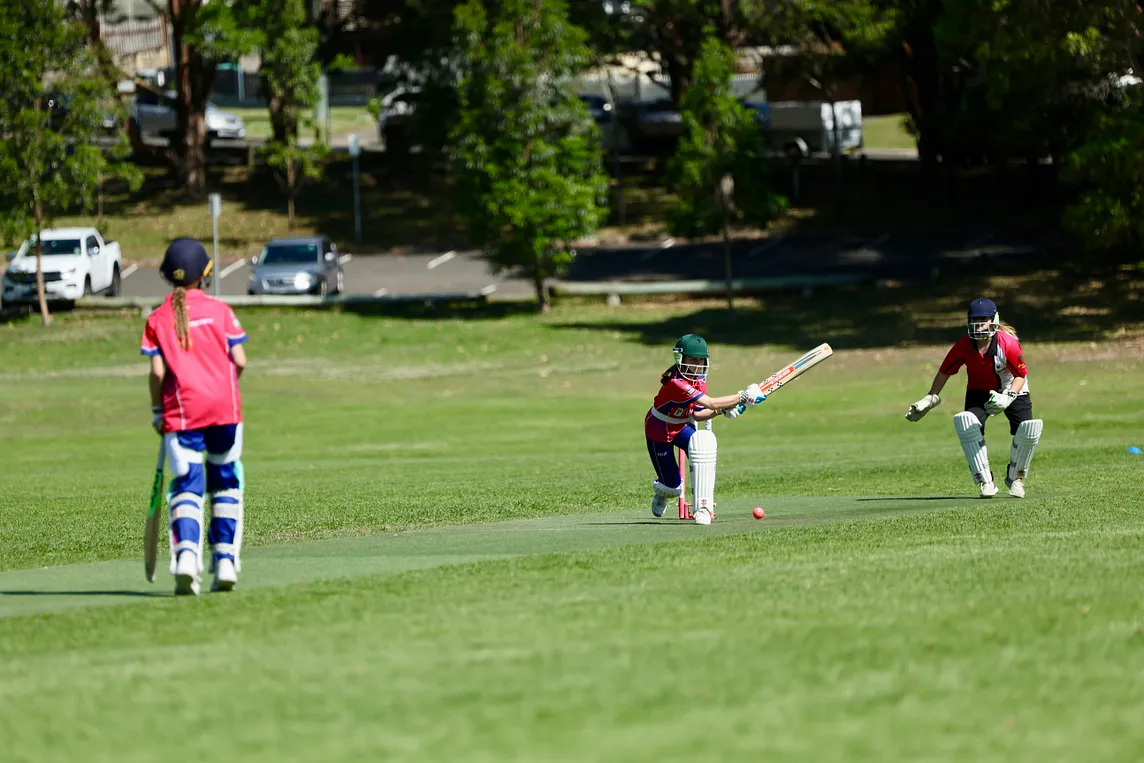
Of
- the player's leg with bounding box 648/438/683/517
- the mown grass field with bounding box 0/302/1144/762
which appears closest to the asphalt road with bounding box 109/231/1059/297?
the mown grass field with bounding box 0/302/1144/762

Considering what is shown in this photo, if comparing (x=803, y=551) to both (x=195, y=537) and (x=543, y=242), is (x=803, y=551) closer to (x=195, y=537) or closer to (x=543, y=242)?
(x=195, y=537)

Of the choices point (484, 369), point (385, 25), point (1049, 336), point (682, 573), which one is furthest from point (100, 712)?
point (385, 25)

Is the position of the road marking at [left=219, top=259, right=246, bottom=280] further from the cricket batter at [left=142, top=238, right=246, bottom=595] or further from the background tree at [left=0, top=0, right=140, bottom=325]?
the cricket batter at [left=142, top=238, right=246, bottom=595]

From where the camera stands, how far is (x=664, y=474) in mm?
12953

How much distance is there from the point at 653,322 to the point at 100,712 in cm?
3695

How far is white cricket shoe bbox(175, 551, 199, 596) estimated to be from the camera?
885 centimetres

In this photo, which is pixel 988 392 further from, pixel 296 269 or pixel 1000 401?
pixel 296 269

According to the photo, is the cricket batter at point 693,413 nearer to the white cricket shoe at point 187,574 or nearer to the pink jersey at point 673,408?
the pink jersey at point 673,408

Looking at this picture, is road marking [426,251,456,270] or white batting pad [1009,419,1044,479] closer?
white batting pad [1009,419,1044,479]

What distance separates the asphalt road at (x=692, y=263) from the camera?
49.3m

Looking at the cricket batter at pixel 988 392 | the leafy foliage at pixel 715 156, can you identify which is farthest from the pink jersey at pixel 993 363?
the leafy foliage at pixel 715 156

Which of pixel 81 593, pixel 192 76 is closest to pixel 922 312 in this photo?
pixel 192 76

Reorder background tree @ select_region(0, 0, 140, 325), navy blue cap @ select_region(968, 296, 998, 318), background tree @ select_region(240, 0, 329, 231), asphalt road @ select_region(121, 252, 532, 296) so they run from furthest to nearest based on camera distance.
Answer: background tree @ select_region(240, 0, 329, 231) → asphalt road @ select_region(121, 252, 532, 296) → background tree @ select_region(0, 0, 140, 325) → navy blue cap @ select_region(968, 296, 998, 318)

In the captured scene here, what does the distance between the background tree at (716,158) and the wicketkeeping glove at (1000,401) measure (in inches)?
1169
